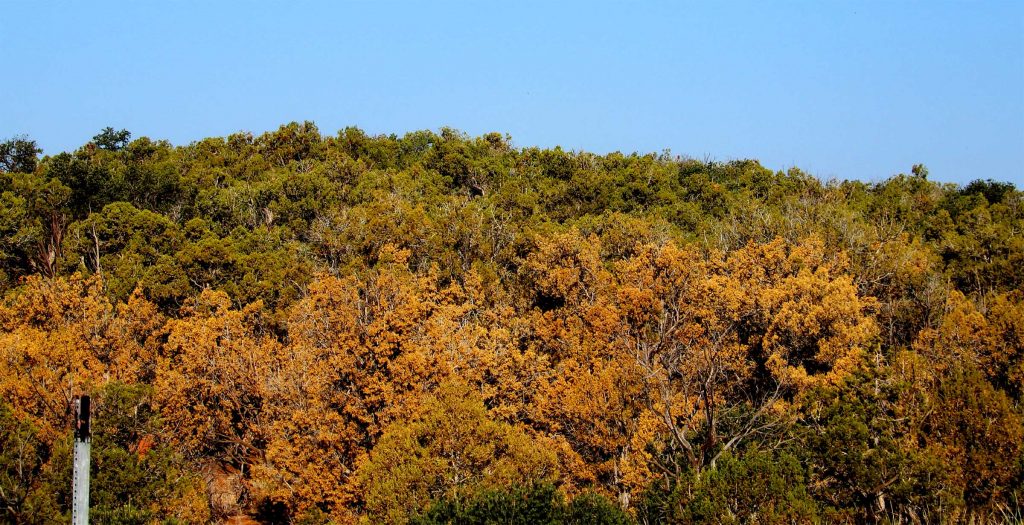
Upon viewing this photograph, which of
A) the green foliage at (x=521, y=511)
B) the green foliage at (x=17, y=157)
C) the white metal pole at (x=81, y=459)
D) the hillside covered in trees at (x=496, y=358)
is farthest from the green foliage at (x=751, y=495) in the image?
the green foliage at (x=17, y=157)

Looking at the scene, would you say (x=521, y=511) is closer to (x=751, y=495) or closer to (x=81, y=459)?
(x=751, y=495)

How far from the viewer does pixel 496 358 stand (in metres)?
40.4

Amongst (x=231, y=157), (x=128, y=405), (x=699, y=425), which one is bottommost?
(x=699, y=425)

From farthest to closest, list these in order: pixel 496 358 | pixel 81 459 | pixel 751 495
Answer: pixel 496 358 < pixel 751 495 < pixel 81 459

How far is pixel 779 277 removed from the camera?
155 feet

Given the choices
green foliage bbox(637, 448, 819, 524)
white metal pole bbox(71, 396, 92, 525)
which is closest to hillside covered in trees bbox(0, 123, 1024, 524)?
green foliage bbox(637, 448, 819, 524)

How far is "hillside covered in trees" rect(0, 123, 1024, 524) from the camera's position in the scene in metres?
27.6

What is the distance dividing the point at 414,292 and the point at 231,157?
197 ft

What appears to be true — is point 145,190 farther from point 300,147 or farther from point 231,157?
point 300,147

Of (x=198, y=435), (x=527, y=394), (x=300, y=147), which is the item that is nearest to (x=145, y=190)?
(x=300, y=147)

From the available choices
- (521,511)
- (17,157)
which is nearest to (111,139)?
(17,157)

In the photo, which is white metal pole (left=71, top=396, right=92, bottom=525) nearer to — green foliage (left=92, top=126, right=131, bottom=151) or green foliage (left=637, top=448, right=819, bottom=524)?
green foliage (left=637, top=448, right=819, bottom=524)

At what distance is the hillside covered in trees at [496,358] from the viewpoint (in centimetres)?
2756

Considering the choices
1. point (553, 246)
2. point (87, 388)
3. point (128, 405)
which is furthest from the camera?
point (553, 246)
